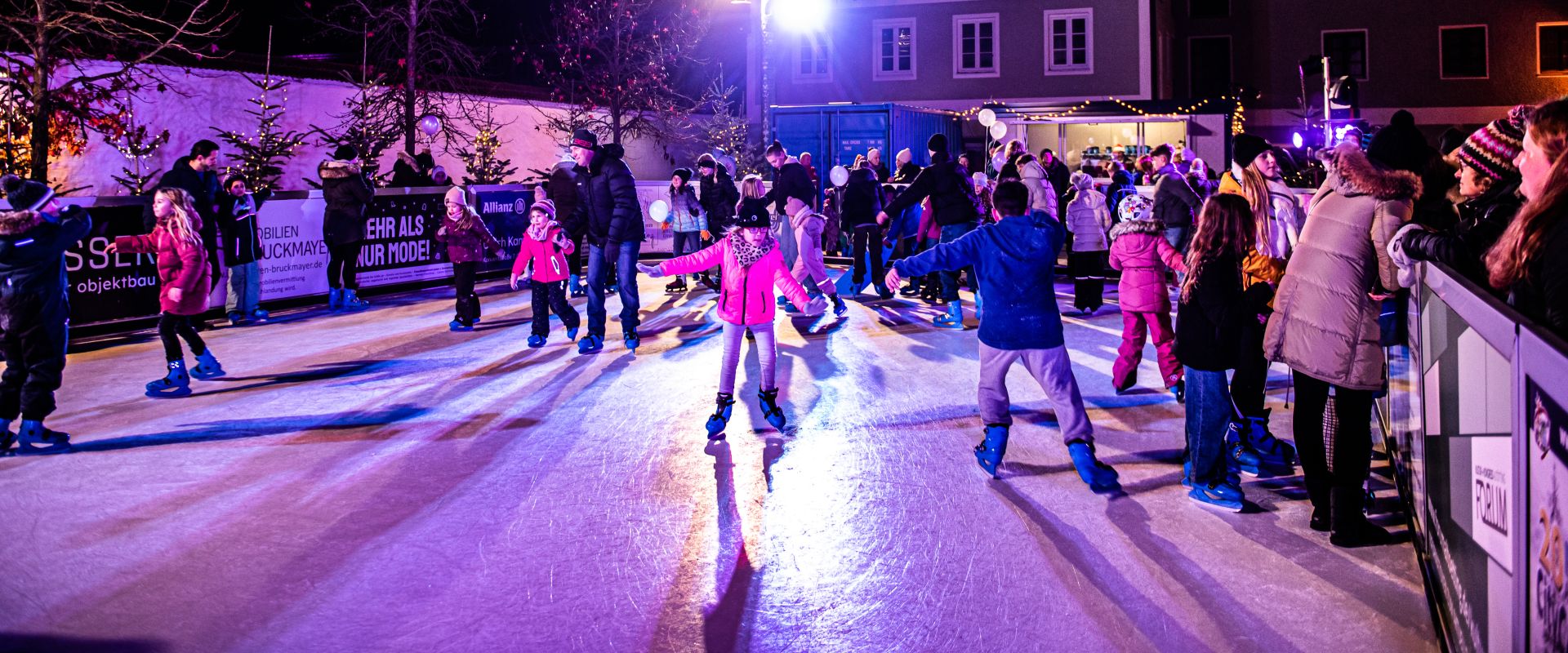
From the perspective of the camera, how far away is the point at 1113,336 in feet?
39.2

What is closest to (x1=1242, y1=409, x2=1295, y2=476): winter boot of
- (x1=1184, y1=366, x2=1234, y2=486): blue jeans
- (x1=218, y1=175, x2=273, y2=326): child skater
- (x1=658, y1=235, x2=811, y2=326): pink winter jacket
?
(x1=1184, y1=366, x2=1234, y2=486): blue jeans

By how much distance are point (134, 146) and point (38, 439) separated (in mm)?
10430

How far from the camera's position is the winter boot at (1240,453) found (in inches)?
259

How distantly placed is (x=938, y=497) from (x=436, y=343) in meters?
7.24

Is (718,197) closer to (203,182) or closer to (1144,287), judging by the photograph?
(203,182)

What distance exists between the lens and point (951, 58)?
3684 cm

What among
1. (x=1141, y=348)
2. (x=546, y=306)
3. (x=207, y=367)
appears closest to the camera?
(x=1141, y=348)

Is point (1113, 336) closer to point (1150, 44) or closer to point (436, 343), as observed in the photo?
point (436, 343)

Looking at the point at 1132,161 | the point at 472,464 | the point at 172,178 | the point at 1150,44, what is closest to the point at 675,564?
the point at 472,464

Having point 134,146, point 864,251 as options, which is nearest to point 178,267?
point 134,146

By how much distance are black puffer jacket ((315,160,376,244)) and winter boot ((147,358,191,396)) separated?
5.55 metres

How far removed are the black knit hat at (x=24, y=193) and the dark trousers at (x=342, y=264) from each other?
781cm

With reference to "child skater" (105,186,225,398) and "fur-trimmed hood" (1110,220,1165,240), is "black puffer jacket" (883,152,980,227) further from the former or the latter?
"child skater" (105,186,225,398)

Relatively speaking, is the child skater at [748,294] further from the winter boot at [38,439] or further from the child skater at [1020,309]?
the winter boot at [38,439]
